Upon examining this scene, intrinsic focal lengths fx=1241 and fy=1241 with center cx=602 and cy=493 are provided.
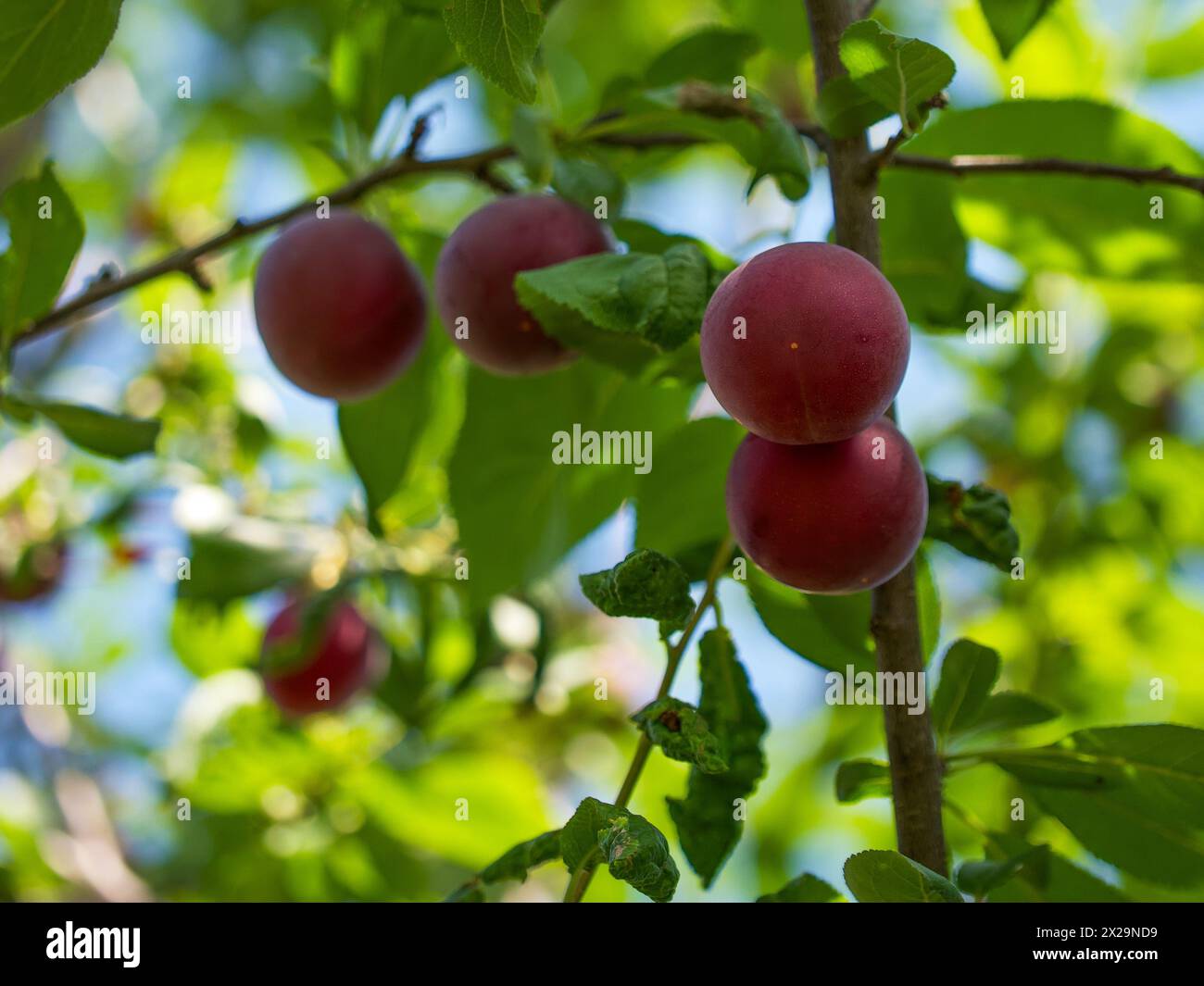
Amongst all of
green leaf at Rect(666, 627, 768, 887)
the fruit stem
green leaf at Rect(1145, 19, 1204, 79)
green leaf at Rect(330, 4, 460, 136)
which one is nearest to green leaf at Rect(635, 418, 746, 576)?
the fruit stem

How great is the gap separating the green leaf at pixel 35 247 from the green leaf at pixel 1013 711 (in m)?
1.30

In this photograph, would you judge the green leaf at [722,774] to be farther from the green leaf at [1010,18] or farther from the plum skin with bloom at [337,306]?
the green leaf at [1010,18]

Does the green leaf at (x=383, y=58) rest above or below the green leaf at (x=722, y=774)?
above

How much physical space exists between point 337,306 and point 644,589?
0.73 metres

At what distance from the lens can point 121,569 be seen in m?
2.97

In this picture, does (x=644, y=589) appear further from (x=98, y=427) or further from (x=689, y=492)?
(x=98, y=427)

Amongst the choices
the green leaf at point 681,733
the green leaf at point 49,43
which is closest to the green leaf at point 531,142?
the green leaf at point 49,43

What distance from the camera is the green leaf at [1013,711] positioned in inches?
54.6

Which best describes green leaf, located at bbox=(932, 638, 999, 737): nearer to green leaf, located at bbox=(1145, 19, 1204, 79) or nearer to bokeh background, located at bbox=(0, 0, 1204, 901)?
bokeh background, located at bbox=(0, 0, 1204, 901)

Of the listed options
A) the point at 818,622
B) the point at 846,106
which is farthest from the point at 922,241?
the point at 818,622

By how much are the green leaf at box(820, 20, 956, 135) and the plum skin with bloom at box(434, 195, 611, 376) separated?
1.61 feet

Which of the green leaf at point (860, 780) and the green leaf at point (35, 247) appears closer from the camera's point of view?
the green leaf at point (860, 780)

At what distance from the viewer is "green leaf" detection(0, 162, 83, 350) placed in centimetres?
163
